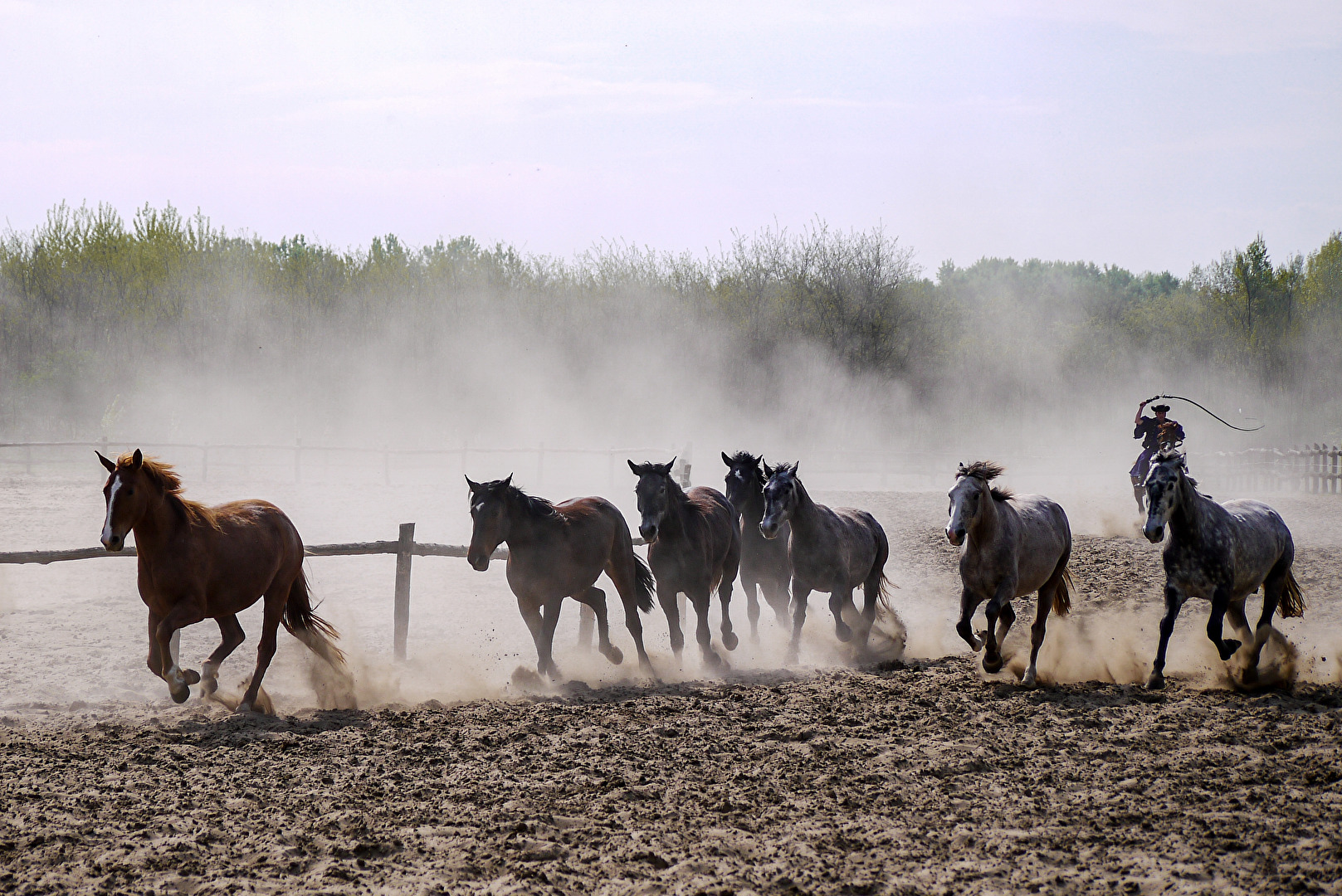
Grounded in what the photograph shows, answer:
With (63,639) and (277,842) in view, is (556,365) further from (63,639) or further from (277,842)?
(277,842)

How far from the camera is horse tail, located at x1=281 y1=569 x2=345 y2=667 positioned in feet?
21.3

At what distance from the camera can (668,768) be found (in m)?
4.77

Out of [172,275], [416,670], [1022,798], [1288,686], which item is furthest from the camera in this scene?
[172,275]

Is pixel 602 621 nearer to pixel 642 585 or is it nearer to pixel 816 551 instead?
pixel 642 585

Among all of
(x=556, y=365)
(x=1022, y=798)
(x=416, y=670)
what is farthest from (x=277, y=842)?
A: (x=556, y=365)

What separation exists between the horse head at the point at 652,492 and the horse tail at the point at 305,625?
2.28m

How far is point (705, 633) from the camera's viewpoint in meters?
7.59

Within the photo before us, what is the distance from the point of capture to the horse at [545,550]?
6676 millimetres

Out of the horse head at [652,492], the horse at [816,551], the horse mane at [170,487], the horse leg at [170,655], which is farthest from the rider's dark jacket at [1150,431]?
the horse leg at [170,655]

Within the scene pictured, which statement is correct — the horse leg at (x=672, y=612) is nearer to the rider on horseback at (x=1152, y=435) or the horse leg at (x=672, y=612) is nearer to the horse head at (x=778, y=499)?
the horse head at (x=778, y=499)

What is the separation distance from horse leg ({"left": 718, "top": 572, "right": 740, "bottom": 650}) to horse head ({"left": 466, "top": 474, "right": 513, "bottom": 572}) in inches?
86.9

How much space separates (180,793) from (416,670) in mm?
3027

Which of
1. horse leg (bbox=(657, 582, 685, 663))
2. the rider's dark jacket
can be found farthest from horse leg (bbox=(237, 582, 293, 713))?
the rider's dark jacket

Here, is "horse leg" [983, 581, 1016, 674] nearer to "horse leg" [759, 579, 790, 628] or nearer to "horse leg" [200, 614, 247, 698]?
"horse leg" [759, 579, 790, 628]
